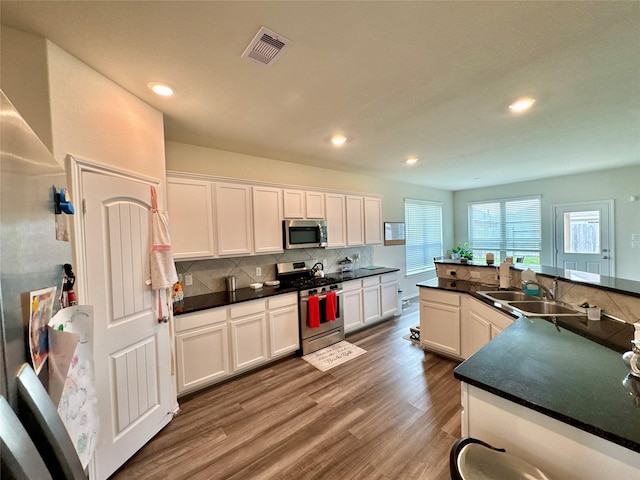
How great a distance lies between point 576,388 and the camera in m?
1.06

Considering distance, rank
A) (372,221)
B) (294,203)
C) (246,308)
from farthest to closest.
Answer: (372,221)
(294,203)
(246,308)

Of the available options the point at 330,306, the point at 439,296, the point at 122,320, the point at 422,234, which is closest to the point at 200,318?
the point at 122,320

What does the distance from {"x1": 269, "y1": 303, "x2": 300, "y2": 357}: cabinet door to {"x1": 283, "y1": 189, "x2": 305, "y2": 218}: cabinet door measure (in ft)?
4.01

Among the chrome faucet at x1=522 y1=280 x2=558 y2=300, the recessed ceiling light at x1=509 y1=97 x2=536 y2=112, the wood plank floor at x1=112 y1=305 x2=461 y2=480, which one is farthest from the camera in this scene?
Result: the chrome faucet at x1=522 y1=280 x2=558 y2=300

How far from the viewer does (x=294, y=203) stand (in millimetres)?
3533

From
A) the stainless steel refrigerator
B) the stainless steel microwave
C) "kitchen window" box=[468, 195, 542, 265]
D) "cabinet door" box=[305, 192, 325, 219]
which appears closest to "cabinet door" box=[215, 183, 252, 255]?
the stainless steel microwave

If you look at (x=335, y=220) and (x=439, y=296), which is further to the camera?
(x=335, y=220)

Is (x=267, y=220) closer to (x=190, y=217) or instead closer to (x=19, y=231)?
(x=190, y=217)

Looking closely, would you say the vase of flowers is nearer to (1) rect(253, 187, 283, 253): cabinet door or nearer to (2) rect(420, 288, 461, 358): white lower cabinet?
(2) rect(420, 288, 461, 358): white lower cabinet

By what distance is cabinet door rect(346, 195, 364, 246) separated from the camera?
4.19 meters

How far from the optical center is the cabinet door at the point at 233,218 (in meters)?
2.87

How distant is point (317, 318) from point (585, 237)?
18.8ft

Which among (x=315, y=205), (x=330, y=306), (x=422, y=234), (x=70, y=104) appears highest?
(x=70, y=104)

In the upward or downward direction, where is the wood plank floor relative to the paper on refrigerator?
downward
